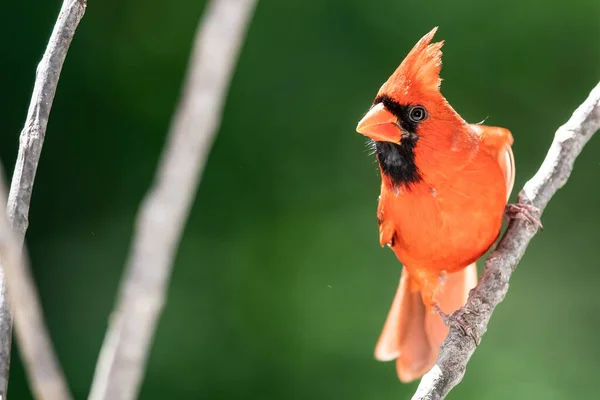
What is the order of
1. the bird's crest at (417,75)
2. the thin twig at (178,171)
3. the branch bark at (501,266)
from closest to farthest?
the thin twig at (178,171)
the branch bark at (501,266)
the bird's crest at (417,75)

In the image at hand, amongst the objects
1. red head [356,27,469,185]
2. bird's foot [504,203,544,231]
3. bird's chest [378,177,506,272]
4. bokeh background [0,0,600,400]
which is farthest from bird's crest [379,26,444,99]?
bokeh background [0,0,600,400]

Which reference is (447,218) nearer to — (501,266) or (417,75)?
(501,266)

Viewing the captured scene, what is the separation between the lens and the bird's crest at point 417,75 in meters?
1.35

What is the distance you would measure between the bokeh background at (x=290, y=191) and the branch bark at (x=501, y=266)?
47.8 inches

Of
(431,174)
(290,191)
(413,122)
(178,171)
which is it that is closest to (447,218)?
(431,174)

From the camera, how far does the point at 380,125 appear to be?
141 centimetres

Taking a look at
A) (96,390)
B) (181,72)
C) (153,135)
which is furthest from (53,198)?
(96,390)

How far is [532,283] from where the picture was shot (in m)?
2.75

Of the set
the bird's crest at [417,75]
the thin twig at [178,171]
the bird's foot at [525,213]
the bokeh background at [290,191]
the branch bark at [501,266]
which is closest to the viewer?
the thin twig at [178,171]

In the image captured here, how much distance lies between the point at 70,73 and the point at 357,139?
40.3 inches

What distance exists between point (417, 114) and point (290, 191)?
138 centimetres

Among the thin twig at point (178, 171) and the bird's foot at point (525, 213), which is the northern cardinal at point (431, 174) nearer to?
the bird's foot at point (525, 213)

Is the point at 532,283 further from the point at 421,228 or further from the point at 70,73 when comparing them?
the point at 70,73

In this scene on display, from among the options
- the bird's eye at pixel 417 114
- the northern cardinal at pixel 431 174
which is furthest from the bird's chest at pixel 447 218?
the bird's eye at pixel 417 114
